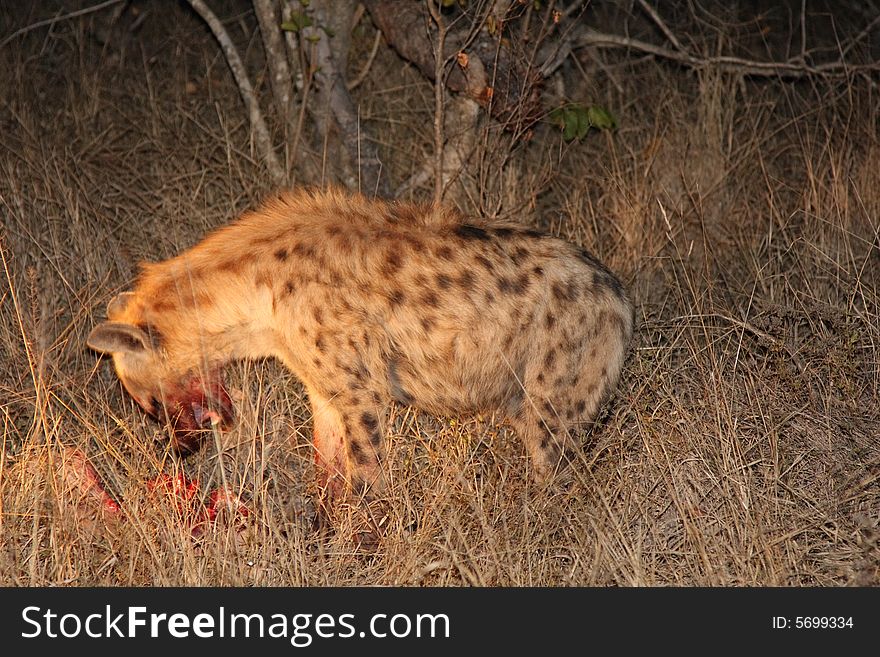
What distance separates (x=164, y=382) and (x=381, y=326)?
2.57ft

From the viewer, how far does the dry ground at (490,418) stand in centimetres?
335

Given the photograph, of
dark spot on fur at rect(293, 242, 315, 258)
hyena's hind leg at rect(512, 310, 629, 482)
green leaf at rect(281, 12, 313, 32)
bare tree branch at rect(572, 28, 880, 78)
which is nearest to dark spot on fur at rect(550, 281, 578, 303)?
hyena's hind leg at rect(512, 310, 629, 482)

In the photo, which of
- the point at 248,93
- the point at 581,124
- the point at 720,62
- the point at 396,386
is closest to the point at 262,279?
the point at 396,386

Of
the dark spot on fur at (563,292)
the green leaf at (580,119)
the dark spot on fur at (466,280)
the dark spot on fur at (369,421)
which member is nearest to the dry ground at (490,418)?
the dark spot on fur at (369,421)

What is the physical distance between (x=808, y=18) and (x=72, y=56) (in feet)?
16.7

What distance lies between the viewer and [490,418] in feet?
13.2

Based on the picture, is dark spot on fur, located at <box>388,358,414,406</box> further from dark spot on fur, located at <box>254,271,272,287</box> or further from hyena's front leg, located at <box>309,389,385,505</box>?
dark spot on fur, located at <box>254,271,272,287</box>

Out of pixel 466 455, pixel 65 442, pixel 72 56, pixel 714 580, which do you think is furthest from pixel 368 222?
pixel 72 56

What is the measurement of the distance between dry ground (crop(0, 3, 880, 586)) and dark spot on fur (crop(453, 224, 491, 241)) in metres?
0.64

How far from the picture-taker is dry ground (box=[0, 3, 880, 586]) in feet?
11.0

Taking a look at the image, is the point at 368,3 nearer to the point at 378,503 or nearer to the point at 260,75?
the point at 260,75

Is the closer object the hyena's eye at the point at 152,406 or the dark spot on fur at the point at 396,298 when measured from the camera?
the dark spot on fur at the point at 396,298

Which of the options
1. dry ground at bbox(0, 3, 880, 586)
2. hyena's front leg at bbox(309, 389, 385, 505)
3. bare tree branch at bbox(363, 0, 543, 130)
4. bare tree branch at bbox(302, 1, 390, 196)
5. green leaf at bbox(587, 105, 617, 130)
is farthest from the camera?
bare tree branch at bbox(302, 1, 390, 196)

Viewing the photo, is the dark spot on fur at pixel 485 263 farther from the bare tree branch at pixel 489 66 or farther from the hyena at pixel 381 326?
the bare tree branch at pixel 489 66
